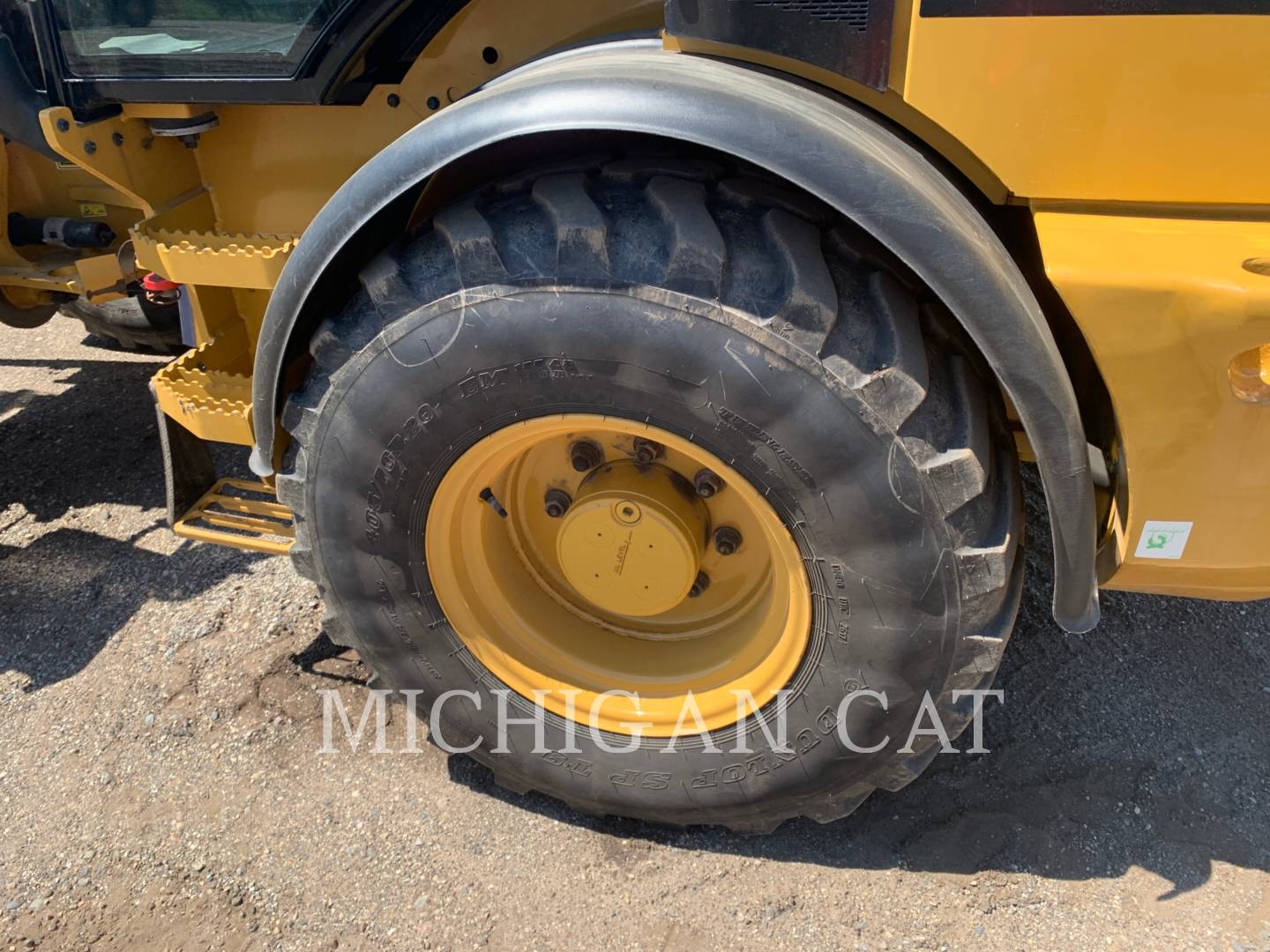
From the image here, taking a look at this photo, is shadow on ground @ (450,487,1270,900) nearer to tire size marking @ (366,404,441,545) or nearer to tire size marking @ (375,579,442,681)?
tire size marking @ (375,579,442,681)

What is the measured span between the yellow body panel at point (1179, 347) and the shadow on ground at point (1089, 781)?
89 cm

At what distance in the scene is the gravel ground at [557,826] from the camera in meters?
2.02

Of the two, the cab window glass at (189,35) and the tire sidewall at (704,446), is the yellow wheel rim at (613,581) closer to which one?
the tire sidewall at (704,446)

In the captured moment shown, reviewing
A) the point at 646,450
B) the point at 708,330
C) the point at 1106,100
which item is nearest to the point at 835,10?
the point at 1106,100

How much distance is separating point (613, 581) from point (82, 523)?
7.67 feet

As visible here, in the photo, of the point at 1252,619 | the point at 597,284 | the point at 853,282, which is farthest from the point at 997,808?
the point at 597,284

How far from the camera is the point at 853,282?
1.62m

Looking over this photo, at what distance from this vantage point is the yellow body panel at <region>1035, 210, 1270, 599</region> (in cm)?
140

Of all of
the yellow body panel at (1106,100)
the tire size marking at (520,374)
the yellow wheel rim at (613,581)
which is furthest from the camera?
the yellow wheel rim at (613,581)

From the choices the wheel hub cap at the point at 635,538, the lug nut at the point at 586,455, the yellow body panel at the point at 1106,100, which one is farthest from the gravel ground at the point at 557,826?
the yellow body panel at the point at 1106,100

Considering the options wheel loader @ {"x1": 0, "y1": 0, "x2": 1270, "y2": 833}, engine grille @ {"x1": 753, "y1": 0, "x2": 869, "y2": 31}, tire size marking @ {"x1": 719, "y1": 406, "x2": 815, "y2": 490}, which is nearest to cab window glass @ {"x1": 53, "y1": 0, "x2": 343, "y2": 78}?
wheel loader @ {"x1": 0, "y1": 0, "x2": 1270, "y2": 833}

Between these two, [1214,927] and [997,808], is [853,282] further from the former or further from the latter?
[1214,927]

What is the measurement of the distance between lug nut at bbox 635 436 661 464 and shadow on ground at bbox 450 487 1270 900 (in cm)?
90

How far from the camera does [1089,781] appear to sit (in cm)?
228
